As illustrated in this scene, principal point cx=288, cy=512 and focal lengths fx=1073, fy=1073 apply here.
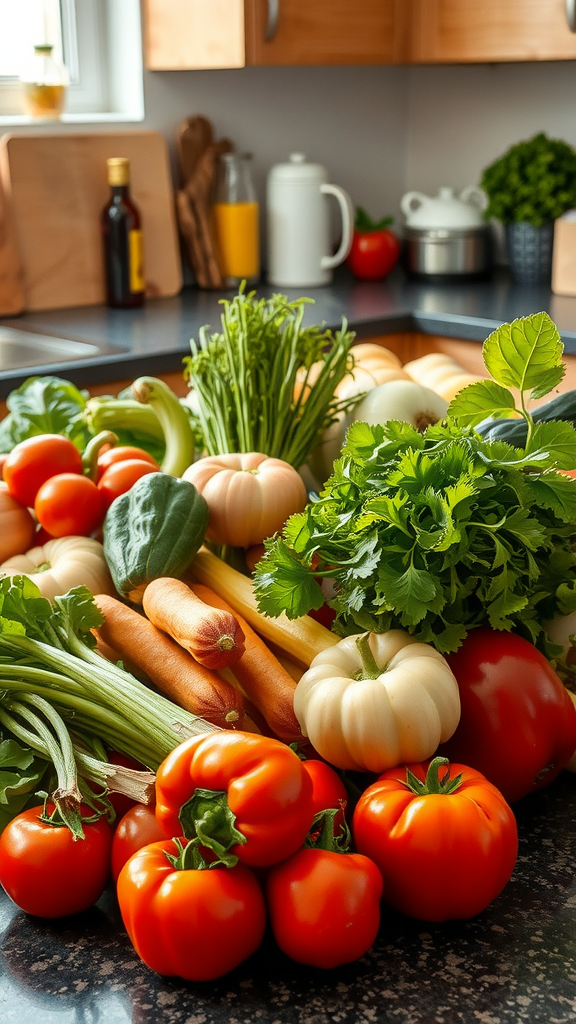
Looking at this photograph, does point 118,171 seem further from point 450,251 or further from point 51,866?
point 51,866

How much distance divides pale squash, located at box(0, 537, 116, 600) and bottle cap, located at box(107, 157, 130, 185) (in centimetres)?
174

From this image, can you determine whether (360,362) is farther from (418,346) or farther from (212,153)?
(212,153)

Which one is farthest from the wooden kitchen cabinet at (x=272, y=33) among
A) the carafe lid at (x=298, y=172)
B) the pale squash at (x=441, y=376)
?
the pale squash at (x=441, y=376)

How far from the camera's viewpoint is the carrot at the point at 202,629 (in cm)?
82

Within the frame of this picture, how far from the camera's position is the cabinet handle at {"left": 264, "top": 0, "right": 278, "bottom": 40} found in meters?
2.62

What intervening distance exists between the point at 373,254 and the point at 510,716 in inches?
101

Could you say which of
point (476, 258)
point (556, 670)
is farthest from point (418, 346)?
point (556, 670)

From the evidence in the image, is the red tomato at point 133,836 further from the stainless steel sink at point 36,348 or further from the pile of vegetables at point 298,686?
the stainless steel sink at point 36,348

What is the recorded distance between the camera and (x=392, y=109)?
3.47 meters

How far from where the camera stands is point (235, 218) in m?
2.97

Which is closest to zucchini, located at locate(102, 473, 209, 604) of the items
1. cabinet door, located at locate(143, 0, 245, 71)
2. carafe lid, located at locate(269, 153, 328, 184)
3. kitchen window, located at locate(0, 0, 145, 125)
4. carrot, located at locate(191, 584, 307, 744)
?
carrot, located at locate(191, 584, 307, 744)

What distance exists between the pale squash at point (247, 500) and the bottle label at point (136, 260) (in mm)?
1804

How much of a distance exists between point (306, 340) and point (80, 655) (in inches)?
21.9

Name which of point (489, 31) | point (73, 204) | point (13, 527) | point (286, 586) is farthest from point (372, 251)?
point (286, 586)
